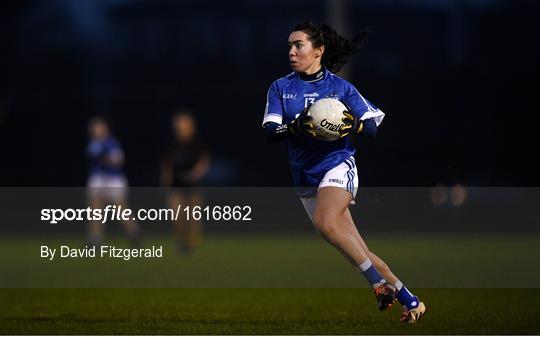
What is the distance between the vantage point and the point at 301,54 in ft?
30.8

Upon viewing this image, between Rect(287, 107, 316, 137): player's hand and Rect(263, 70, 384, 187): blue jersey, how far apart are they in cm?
32

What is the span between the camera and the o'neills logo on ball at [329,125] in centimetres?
884

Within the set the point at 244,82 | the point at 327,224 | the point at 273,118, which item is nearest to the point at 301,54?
the point at 273,118

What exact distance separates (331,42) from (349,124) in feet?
3.08

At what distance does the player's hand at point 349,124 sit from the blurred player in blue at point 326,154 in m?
0.01

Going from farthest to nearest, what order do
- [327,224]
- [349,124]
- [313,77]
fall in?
[313,77] → [327,224] → [349,124]

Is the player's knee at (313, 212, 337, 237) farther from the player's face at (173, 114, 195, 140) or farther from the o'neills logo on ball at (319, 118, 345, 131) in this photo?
the player's face at (173, 114, 195, 140)

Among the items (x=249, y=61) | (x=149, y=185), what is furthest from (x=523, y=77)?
(x=149, y=185)

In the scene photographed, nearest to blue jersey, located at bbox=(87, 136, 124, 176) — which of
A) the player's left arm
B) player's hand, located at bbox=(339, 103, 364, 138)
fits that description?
the player's left arm

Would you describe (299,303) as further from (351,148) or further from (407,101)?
(407,101)

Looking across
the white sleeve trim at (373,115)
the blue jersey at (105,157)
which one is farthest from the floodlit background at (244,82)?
the white sleeve trim at (373,115)

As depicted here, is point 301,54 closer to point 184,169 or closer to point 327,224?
point 327,224

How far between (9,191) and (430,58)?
12.7 meters

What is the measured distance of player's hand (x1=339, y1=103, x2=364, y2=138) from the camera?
891cm
